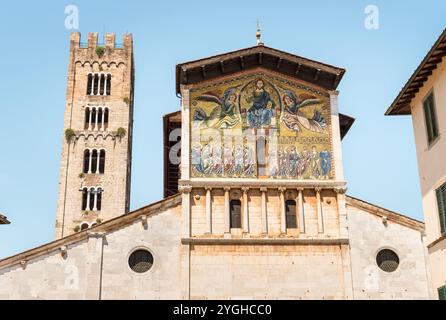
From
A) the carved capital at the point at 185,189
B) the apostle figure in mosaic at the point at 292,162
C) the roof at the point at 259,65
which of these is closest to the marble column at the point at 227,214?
the carved capital at the point at 185,189

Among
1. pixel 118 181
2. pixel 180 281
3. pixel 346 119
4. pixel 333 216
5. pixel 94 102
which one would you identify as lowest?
pixel 180 281

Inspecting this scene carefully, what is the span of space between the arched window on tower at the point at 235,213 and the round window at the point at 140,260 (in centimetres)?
390

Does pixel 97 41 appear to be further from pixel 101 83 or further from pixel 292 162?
pixel 292 162

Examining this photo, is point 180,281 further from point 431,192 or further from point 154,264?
point 431,192

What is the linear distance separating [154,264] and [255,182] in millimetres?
5691

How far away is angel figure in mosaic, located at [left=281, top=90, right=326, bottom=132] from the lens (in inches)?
1212

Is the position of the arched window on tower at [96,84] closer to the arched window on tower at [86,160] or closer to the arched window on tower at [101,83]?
the arched window on tower at [101,83]

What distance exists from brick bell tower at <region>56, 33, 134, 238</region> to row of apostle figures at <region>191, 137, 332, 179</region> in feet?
106

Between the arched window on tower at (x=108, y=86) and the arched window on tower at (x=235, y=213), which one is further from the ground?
the arched window on tower at (x=108, y=86)

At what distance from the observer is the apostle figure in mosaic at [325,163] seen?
29872 millimetres
